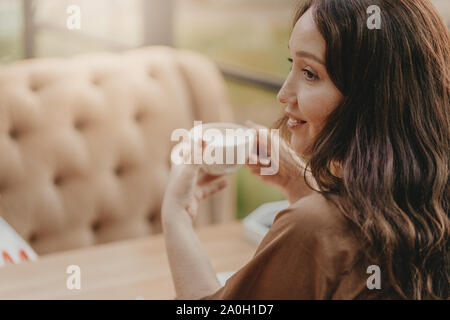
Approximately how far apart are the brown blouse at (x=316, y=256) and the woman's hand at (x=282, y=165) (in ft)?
1.21

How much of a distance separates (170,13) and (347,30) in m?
1.58

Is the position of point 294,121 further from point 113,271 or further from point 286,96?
point 113,271

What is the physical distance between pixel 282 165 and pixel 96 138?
815 millimetres

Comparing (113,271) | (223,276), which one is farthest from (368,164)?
(113,271)

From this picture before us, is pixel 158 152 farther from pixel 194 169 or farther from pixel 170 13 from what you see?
pixel 194 169

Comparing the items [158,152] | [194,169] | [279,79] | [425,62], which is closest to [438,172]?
[425,62]

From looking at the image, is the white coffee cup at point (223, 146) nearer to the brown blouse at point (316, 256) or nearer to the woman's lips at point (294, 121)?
the woman's lips at point (294, 121)

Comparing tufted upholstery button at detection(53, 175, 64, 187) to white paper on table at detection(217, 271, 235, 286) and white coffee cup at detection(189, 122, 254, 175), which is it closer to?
white paper on table at detection(217, 271, 235, 286)

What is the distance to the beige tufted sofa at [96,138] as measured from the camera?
164cm

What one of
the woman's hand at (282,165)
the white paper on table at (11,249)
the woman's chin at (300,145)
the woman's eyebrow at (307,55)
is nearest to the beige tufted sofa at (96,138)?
the white paper on table at (11,249)

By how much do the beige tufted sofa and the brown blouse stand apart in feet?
3.59

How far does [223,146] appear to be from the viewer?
3.25 ft

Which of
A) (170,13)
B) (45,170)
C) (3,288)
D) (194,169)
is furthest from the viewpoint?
(170,13)

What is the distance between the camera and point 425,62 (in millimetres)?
734
